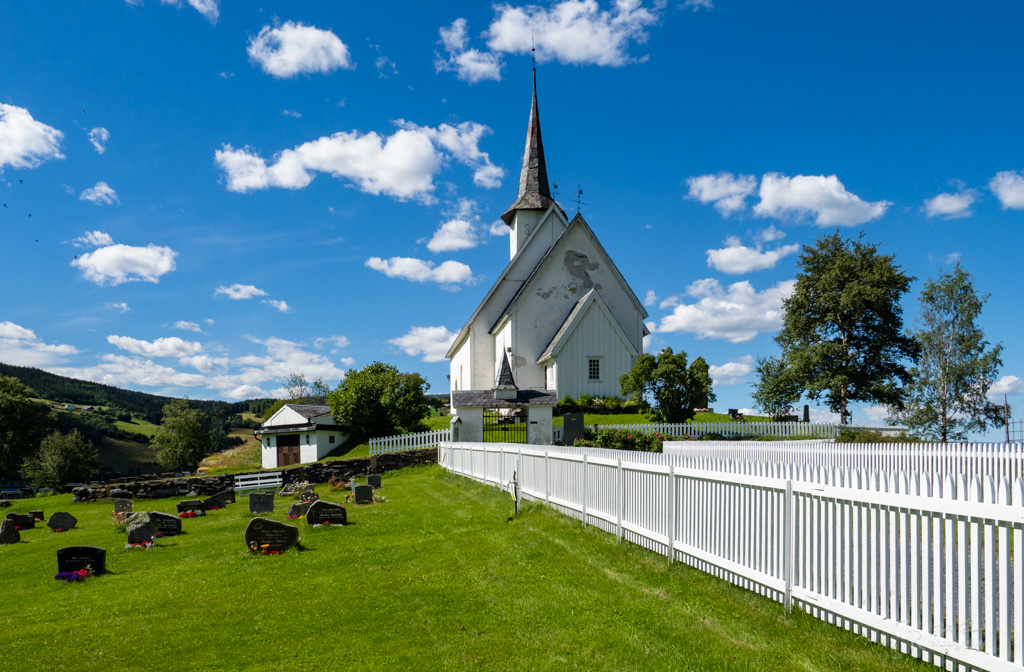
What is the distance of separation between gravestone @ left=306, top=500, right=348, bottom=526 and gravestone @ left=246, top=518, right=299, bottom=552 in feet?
8.84

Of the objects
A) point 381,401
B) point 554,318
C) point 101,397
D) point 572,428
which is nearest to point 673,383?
point 572,428

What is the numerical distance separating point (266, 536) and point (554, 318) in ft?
102

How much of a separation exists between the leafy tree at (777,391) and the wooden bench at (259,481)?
2973 centimetres

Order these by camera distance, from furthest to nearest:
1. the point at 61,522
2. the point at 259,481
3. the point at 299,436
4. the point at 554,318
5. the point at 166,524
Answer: the point at 554,318 < the point at 299,436 < the point at 259,481 < the point at 61,522 < the point at 166,524

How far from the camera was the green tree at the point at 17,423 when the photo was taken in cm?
4828

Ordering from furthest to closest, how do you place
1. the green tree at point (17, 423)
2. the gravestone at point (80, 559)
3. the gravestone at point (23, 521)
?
the green tree at point (17, 423) → the gravestone at point (23, 521) → the gravestone at point (80, 559)

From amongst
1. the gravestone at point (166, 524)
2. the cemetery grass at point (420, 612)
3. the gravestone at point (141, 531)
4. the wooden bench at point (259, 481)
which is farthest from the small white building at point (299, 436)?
the cemetery grass at point (420, 612)

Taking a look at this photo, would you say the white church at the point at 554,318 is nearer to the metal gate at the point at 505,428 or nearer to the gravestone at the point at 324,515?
the metal gate at the point at 505,428

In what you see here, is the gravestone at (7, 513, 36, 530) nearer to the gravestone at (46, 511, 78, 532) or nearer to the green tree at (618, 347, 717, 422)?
the gravestone at (46, 511, 78, 532)

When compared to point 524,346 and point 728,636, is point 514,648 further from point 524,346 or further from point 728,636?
point 524,346

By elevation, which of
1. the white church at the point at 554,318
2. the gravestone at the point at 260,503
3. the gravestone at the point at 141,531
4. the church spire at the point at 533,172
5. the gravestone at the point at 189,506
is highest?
the church spire at the point at 533,172

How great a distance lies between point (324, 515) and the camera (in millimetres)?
14008

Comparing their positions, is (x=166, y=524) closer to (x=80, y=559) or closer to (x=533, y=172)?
(x=80, y=559)

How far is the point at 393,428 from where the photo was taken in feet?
118
